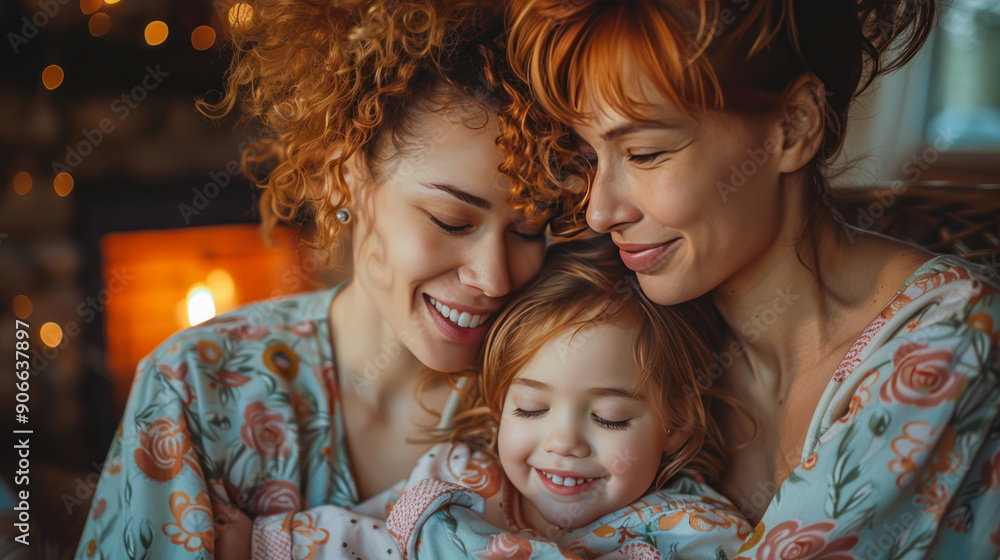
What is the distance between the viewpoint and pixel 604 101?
2.73 ft

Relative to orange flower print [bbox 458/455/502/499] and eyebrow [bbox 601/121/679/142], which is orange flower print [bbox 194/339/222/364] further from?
eyebrow [bbox 601/121/679/142]

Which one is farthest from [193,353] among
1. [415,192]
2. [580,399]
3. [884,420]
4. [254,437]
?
[884,420]

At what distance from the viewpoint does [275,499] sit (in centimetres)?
105

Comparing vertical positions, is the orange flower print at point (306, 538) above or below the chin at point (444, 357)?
below

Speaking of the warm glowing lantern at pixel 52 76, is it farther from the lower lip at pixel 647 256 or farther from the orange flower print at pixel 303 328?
the lower lip at pixel 647 256

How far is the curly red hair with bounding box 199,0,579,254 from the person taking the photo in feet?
3.17

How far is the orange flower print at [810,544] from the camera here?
2.46 ft

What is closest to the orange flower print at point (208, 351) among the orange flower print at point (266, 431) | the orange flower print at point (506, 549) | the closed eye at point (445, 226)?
the orange flower print at point (266, 431)

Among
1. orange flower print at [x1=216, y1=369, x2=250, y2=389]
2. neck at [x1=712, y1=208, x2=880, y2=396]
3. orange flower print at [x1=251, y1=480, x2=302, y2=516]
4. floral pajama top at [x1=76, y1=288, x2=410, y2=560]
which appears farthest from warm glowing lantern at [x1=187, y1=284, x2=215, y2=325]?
neck at [x1=712, y1=208, x2=880, y2=396]

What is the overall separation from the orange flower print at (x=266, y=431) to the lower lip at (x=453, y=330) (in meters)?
0.30

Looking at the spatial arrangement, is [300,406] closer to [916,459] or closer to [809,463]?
[809,463]

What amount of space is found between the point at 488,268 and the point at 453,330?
0.13 metres

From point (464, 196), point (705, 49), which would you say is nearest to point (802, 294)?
point (705, 49)

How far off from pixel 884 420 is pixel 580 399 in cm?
37
